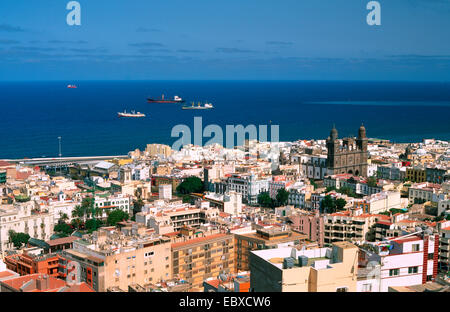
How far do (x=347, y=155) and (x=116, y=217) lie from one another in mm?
7293

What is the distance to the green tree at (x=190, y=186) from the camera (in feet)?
42.1

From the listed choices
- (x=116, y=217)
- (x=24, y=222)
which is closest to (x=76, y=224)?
(x=116, y=217)

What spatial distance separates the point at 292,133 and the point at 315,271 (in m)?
24.9

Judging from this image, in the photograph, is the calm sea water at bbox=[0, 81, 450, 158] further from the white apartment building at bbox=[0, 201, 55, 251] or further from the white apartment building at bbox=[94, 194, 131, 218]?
the white apartment building at bbox=[0, 201, 55, 251]

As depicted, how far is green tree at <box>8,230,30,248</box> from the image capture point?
28.2 ft

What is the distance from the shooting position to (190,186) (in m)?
12.9

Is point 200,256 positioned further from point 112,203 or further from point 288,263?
point 288,263

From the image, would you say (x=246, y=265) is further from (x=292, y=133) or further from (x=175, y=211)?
(x=292, y=133)

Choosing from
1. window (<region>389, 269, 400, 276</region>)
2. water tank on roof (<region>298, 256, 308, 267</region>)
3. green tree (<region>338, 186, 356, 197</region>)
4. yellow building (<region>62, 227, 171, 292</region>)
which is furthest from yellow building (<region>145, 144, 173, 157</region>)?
water tank on roof (<region>298, 256, 308, 267</region>)

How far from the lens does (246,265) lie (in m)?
7.12

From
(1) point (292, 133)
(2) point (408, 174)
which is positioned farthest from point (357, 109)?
(2) point (408, 174)

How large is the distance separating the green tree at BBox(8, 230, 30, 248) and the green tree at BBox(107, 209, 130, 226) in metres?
1.38
